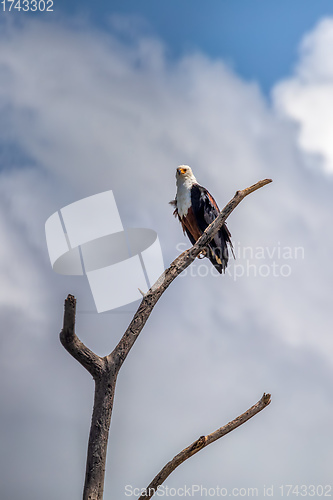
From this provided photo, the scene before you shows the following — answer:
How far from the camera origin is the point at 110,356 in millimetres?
3732

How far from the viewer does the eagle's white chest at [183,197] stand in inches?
217

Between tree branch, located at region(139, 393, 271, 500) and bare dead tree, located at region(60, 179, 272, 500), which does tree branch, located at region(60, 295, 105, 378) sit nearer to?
bare dead tree, located at region(60, 179, 272, 500)

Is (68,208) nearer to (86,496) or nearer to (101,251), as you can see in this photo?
(101,251)

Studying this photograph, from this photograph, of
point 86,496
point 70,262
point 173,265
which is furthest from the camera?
point 70,262

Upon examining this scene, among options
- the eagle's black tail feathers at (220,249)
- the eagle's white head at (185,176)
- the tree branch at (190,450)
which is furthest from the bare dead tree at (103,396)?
the eagle's white head at (185,176)

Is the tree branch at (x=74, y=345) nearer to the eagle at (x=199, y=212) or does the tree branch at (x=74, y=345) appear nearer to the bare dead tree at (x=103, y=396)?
the bare dead tree at (x=103, y=396)

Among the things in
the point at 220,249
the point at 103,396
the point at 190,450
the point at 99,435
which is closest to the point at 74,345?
the point at 103,396

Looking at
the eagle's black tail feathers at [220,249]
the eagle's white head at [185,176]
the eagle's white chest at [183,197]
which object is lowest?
the eagle's black tail feathers at [220,249]

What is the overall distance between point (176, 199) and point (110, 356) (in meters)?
2.46

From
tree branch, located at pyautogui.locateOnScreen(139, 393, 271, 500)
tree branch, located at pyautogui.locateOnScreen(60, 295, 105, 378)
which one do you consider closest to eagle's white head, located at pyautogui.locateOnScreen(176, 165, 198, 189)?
tree branch, located at pyautogui.locateOnScreen(60, 295, 105, 378)

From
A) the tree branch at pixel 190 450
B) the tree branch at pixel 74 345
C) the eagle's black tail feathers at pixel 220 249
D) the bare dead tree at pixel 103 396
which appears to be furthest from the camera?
the eagle's black tail feathers at pixel 220 249

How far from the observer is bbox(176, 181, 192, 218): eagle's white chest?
552cm

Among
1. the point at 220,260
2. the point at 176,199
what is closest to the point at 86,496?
the point at 220,260

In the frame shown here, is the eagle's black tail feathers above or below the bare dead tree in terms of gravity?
above
